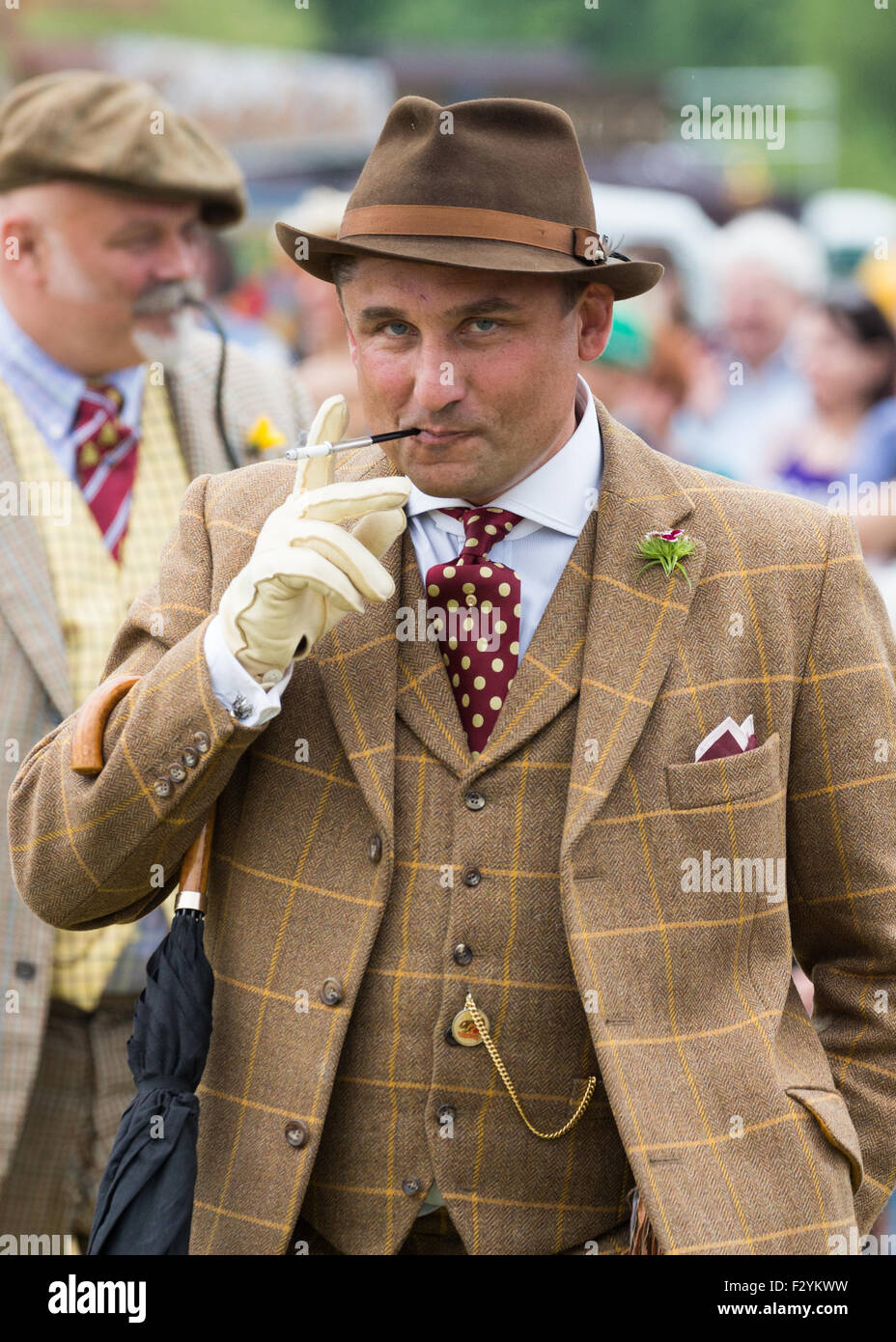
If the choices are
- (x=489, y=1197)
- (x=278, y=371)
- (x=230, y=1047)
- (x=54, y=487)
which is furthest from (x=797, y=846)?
(x=278, y=371)

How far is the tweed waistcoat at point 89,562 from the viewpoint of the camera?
3.77m

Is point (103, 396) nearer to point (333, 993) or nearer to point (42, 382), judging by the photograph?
point (42, 382)

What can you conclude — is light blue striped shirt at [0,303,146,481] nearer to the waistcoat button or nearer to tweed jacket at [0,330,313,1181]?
tweed jacket at [0,330,313,1181]

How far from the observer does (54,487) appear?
396cm

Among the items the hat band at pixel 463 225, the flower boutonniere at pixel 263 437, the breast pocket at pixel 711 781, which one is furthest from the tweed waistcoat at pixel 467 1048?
the flower boutonniere at pixel 263 437

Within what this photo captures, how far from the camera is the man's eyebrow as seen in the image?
237 cm

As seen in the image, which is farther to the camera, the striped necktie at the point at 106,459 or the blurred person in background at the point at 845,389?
the blurred person in background at the point at 845,389

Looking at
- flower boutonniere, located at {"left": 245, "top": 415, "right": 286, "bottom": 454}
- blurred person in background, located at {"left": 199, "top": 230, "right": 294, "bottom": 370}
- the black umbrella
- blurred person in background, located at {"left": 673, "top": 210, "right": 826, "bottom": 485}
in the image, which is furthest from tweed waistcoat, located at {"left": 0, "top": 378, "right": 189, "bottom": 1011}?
blurred person in background, located at {"left": 673, "top": 210, "right": 826, "bottom": 485}

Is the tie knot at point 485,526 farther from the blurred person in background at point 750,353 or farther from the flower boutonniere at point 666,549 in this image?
the blurred person in background at point 750,353

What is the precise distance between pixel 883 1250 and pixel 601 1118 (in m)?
1.19

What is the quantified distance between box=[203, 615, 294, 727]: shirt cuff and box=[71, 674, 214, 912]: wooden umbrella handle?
17cm

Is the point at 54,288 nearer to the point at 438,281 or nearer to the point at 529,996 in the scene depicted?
the point at 438,281

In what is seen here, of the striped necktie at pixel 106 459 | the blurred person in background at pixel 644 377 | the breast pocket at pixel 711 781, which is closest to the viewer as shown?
the breast pocket at pixel 711 781

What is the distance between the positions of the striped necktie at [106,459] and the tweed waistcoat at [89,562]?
2cm
